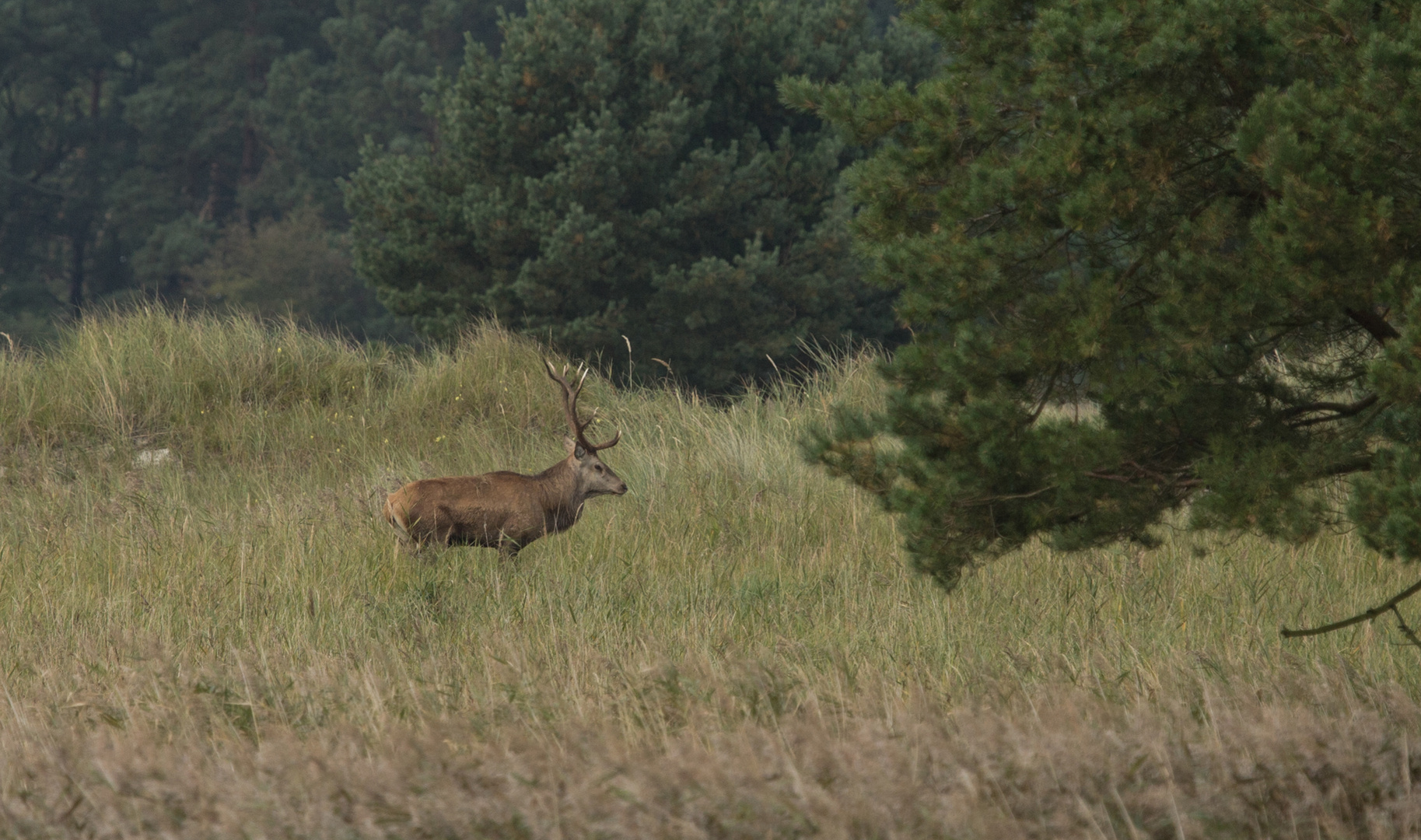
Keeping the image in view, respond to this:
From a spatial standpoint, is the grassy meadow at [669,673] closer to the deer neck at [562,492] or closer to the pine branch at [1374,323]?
Result: the deer neck at [562,492]

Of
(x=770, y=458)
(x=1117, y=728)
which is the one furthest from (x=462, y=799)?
(x=770, y=458)

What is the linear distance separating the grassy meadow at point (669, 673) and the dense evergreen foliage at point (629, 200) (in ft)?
31.4

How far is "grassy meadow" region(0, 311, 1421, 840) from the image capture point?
273 cm

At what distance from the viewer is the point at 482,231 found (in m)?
19.3

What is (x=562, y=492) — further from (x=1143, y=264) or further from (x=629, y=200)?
(x=629, y=200)

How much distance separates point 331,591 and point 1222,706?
3706 millimetres

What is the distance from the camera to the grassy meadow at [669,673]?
2.73 meters

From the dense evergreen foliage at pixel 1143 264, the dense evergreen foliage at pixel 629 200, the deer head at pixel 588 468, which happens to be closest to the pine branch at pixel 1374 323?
the dense evergreen foliage at pixel 1143 264

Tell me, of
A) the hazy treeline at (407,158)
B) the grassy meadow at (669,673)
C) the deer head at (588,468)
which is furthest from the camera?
the hazy treeline at (407,158)

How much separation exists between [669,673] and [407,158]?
723 inches

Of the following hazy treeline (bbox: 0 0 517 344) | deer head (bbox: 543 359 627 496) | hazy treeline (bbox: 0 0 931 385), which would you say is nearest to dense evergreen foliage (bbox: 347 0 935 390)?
hazy treeline (bbox: 0 0 931 385)

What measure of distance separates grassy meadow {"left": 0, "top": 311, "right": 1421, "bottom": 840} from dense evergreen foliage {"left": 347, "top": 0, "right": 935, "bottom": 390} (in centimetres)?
956

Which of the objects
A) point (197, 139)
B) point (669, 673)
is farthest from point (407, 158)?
point (669, 673)

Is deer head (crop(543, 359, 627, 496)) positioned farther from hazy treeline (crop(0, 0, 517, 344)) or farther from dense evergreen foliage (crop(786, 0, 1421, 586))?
hazy treeline (crop(0, 0, 517, 344))
